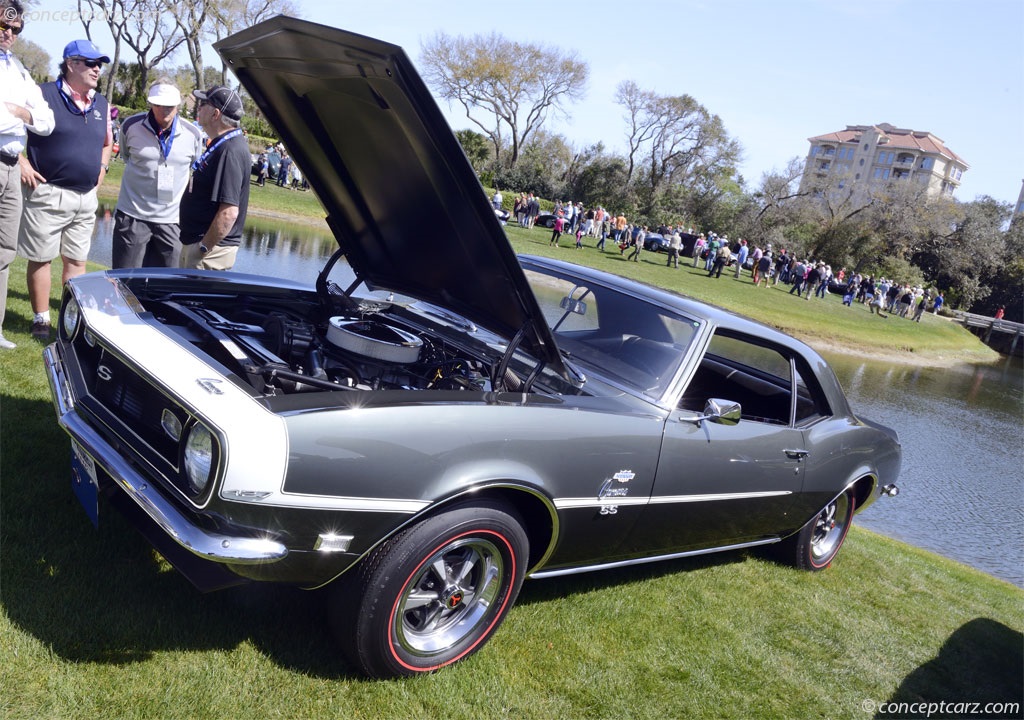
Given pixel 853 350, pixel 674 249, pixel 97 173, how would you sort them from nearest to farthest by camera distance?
1. pixel 97 173
2. pixel 853 350
3. pixel 674 249

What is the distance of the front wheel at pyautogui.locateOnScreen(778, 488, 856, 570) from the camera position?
4.91 meters

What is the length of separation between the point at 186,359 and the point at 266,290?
161 centimetres

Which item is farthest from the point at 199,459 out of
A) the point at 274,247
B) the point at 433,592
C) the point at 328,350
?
the point at 274,247

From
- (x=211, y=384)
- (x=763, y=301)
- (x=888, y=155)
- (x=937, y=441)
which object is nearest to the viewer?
(x=211, y=384)

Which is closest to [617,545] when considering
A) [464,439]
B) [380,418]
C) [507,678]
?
[507,678]

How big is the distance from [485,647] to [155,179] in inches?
164

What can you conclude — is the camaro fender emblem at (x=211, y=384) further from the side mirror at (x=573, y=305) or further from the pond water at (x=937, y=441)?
the pond water at (x=937, y=441)

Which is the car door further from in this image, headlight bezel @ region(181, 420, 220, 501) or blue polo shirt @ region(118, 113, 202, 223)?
blue polo shirt @ region(118, 113, 202, 223)

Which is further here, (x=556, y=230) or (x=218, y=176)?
(x=556, y=230)

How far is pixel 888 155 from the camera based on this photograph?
385ft

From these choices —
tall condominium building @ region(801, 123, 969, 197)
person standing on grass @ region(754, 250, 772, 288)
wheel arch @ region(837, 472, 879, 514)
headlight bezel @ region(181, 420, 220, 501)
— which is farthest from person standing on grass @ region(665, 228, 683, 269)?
tall condominium building @ region(801, 123, 969, 197)

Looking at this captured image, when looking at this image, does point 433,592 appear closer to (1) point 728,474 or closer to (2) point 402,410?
(2) point 402,410

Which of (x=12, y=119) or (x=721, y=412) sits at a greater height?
(x=12, y=119)

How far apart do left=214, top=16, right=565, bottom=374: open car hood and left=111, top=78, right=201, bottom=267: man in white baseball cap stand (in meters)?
2.18
